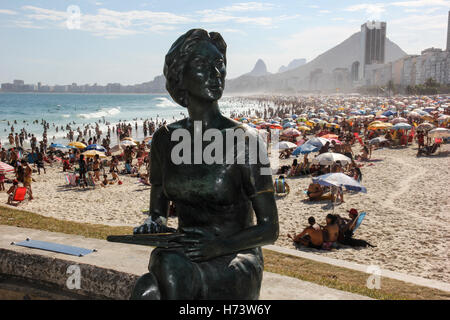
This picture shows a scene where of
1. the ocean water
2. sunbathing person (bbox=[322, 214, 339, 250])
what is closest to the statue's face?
sunbathing person (bbox=[322, 214, 339, 250])

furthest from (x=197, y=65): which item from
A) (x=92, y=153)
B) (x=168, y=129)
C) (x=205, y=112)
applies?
(x=92, y=153)

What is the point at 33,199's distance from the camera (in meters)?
16.7

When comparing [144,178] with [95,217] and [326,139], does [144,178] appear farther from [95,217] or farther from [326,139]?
[326,139]

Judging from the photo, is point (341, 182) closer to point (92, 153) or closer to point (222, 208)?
point (222, 208)

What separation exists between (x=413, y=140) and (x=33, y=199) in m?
24.1

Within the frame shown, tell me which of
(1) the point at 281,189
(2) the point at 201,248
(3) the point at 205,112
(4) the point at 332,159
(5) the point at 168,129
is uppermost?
(3) the point at 205,112

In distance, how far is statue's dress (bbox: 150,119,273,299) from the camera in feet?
7.53

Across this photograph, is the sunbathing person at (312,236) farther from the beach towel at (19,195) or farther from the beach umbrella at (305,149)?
the beach towel at (19,195)

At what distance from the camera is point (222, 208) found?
99.0 inches

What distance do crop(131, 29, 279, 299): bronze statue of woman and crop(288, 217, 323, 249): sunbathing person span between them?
25.6ft

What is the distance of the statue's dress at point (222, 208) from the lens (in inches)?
90.4

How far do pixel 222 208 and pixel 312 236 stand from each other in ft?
26.4

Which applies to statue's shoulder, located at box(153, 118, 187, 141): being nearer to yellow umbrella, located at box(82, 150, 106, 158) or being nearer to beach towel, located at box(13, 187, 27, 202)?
beach towel, located at box(13, 187, 27, 202)
